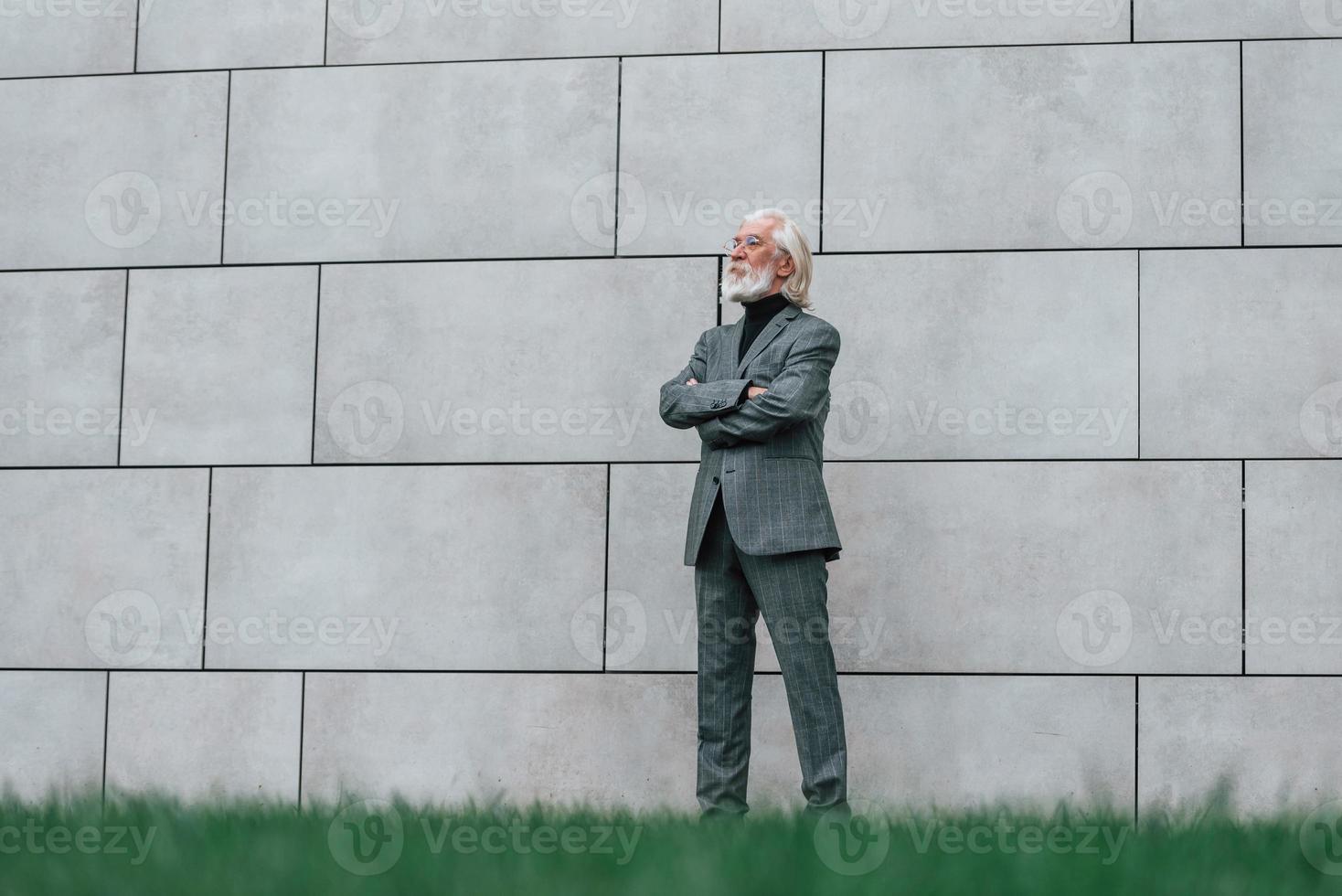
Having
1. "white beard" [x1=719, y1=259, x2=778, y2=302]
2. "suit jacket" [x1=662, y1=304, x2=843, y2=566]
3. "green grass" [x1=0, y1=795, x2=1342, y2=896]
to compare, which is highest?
"white beard" [x1=719, y1=259, x2=778, y2=302]

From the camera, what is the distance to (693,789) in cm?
642

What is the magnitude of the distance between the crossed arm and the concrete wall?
123 cm

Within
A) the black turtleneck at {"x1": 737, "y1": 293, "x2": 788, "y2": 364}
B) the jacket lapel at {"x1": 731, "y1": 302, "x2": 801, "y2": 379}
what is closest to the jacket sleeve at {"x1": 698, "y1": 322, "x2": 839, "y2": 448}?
the jacket lapel at {"x1": 731, "y1": 302, "x2": 801, "y2": 379}

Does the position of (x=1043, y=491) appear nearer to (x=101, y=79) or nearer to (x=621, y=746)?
(x=621, y=746)

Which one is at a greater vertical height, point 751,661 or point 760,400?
point 760,400

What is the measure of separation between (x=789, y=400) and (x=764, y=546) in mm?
524

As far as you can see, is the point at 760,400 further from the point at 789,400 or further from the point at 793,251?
the point at 793,251

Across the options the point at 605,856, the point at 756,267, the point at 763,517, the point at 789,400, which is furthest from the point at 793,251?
the point at 605,856

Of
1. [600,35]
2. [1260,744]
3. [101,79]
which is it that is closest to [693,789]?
[1260,744]

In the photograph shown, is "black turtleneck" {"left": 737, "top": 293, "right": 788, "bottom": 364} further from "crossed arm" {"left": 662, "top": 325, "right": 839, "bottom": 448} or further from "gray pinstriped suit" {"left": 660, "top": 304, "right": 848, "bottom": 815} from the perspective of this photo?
"crossed arm" {"left": 662, "top": 325, "right": 839, "bottom": 448}

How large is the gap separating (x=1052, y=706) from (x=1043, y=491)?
0.94 meters

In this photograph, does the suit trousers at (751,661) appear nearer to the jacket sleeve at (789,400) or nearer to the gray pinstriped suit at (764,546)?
the gray pinstriped suit at (764,546)

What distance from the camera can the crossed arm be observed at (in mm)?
5199

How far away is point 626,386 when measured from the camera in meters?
6.71
